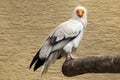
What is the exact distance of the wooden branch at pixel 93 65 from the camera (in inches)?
84.9

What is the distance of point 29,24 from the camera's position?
158 inches

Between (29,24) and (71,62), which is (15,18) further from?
(71,62)

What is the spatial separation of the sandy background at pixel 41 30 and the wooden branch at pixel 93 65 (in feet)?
4.52

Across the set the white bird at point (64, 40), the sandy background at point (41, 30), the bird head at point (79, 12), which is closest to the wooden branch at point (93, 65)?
the white bird at point (64, 40)

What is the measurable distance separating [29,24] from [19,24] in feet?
0.29

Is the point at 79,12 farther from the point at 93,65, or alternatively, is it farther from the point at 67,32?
the point at 93,65

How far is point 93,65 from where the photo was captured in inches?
89.5

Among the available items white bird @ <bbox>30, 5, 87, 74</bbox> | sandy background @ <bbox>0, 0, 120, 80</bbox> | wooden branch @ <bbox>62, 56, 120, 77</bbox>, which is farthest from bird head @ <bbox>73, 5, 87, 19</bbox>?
sandy background @ <bbox>0, 0, 120, 80</bbox>

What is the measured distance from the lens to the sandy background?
3877 millimetres

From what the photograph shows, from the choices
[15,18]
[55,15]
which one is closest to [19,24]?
[15,18]

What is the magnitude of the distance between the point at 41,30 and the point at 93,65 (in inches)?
68.7

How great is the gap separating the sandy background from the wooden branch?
1.38 metres

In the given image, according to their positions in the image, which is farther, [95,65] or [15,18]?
[15,18]

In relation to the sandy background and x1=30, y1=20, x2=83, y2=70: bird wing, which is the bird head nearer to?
x1=30, y1=20, x2=83, y2=70: bird wing
